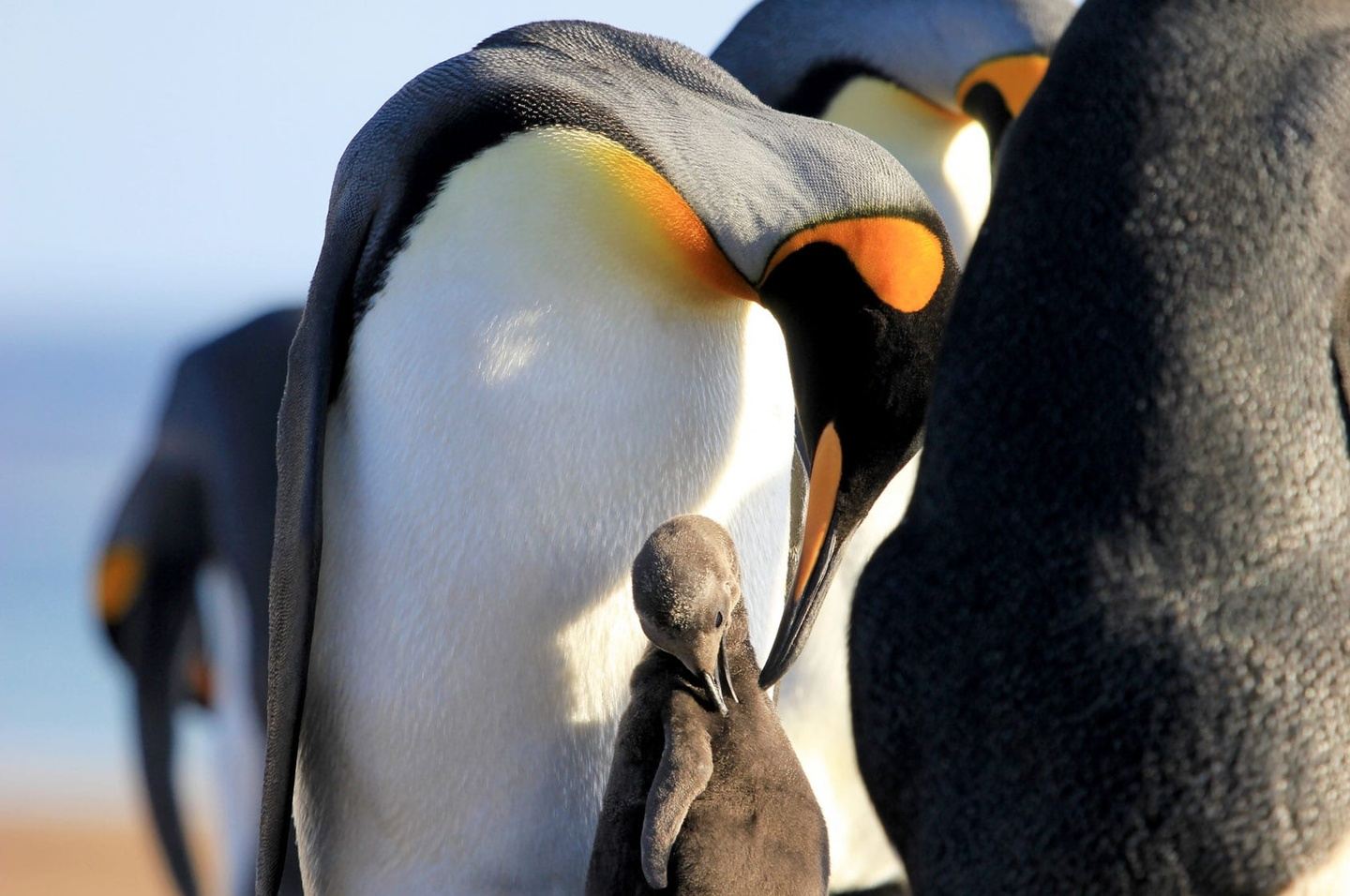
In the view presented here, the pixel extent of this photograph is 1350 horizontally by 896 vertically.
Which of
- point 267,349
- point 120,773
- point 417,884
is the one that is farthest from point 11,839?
point 417,884

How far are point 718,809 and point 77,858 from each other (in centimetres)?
1045

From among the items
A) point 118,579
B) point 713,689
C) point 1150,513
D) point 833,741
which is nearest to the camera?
point 1150,513

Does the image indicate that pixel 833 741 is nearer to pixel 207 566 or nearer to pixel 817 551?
pixel 207 566

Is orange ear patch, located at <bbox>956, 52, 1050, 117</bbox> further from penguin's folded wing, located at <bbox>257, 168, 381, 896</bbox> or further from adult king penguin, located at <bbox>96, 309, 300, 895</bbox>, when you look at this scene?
penguin's folded wing, located at <bbox>257, 168, 381, 896</bbox>

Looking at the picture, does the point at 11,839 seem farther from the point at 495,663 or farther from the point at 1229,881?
the point at 1229,881

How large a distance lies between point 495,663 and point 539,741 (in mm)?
118

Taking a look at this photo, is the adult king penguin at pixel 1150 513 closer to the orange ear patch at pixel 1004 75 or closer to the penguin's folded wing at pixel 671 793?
the penguin's folded wing at pixel 671 793

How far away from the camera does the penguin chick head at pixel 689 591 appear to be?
2227mm

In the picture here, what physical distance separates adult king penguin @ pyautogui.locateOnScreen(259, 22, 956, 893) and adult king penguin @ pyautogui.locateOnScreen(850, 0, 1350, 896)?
761mm

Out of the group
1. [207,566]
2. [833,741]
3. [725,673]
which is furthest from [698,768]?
[207,566]

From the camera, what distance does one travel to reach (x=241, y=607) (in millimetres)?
4152

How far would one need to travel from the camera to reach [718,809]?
226cm

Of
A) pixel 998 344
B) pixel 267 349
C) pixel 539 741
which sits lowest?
pixel 267 349

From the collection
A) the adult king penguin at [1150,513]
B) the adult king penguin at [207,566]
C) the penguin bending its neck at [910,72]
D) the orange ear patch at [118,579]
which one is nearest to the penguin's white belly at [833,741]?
the penguin bending its neck at [910,72]
